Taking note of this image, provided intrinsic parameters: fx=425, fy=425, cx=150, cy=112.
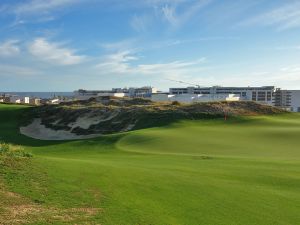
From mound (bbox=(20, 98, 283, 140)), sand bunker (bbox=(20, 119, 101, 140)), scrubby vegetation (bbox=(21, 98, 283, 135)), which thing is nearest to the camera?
sand bunker (bbox=(20, 119, 101, 140))

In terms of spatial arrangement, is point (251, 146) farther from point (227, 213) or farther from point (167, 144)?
point (227, 213)

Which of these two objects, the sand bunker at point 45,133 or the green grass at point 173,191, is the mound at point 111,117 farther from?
the green grass at point 173,191

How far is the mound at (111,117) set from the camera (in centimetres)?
5572

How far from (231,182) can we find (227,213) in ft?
15.5

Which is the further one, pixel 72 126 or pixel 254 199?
pixel 72 126

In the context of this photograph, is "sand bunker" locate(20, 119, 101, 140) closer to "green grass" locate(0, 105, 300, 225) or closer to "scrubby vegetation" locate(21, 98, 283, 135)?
"scrubby vegetation" locate(21, 98, 283, 135)

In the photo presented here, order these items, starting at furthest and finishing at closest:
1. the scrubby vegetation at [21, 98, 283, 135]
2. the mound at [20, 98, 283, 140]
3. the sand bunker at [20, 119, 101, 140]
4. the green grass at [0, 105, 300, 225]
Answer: the scrubby vegetation at [21, 98, 283, 135] < the mound at [20, 98, 283, 140] < the sand bunker at [20, 119, 101, 140] < the green grass at [0, 105, 300, 225]

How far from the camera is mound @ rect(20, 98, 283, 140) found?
5572 cm

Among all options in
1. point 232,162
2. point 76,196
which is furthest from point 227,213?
point 232,162

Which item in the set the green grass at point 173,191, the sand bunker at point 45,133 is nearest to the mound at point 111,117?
the sand bunker at point 45,133

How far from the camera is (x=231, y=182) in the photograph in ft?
55.8

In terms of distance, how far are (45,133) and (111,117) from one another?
31.1 ft

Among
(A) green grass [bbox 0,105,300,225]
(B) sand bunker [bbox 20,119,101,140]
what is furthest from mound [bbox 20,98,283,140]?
(A) green grass [bbox 0,105,300,225]

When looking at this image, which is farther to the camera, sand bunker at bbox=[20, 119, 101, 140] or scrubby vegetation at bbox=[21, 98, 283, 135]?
scrubby vegetation at bbox=[21, 98, 283, 135]
